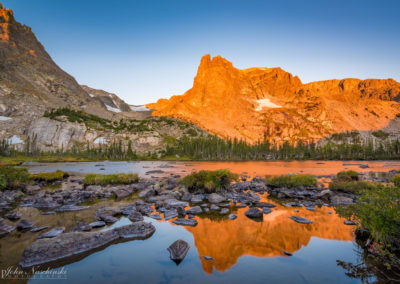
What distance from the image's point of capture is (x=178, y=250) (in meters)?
9.25

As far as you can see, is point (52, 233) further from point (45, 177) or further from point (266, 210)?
point (45, 177)

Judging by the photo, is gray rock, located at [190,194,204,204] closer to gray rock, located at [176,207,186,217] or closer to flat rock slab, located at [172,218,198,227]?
gray rock, located at [176,207,186,217]

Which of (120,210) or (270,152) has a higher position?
(270,152)

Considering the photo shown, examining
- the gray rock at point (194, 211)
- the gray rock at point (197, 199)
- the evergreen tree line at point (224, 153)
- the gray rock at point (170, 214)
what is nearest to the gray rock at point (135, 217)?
the gray rock at point (170, 214)

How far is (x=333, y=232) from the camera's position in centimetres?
1194

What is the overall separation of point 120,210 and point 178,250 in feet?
25.3

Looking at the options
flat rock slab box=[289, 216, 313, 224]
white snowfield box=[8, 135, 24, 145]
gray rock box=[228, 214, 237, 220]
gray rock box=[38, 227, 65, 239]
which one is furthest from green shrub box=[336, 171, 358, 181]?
white snowfield box=[8, 135, 24, 145]

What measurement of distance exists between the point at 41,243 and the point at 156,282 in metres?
5.43

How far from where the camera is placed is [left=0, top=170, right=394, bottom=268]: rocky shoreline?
9102mm

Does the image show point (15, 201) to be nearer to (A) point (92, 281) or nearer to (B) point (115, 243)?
(B) point (115, 243)

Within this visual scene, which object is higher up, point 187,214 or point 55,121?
point 55,121

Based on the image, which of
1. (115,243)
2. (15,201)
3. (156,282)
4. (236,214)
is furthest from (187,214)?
(15,201)

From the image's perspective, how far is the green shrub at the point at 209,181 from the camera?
2198 cm

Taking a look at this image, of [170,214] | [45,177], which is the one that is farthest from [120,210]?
[45,177]
